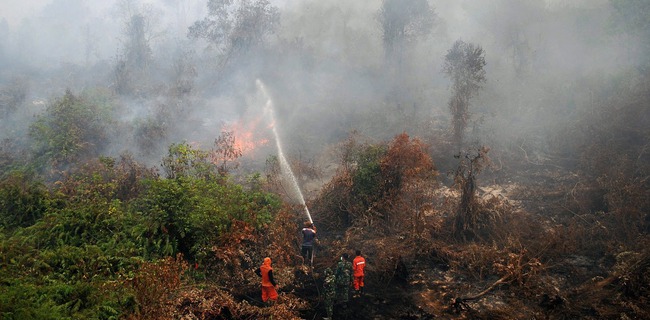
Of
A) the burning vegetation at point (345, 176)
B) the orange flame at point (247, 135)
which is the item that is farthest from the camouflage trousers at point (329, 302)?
the orange flame at point (247, 135)

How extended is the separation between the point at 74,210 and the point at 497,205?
12122 mm

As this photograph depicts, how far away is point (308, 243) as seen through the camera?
1045 centimetres

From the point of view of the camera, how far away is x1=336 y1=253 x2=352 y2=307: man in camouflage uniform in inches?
334

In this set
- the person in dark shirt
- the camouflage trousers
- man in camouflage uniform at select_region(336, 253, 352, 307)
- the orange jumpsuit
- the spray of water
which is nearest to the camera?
the camouflage trousers

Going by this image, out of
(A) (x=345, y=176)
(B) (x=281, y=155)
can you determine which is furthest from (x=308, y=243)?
(B) (x=281, y=155)

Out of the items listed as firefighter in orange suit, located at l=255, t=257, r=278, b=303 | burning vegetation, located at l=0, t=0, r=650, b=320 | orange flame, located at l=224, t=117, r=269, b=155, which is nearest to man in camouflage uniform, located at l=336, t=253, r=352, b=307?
burning vegetation, located at l=0, t=0, r=650, b=320

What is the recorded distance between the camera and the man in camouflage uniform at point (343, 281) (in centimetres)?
848

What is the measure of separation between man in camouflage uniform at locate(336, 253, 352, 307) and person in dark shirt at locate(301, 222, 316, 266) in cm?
190

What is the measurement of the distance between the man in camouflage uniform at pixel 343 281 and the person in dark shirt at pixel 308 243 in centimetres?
190

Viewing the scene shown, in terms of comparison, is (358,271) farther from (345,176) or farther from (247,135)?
(247,135)

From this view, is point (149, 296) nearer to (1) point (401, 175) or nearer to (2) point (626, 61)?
(1) point (401, 175)

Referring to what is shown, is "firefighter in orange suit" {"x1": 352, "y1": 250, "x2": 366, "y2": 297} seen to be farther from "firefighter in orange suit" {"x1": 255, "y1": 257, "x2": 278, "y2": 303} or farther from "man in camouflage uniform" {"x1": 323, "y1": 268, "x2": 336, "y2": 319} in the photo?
"firefighter in orange suit" {"x1": 255, "y1": 257, "x2": 278, "y2": 303}

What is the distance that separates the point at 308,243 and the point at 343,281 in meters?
2.21

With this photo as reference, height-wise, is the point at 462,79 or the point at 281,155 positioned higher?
the point at 462,79
